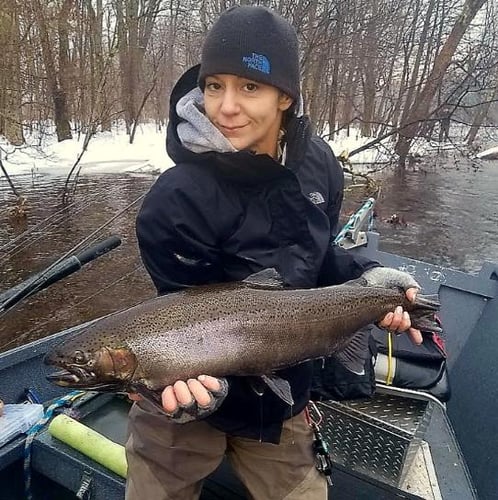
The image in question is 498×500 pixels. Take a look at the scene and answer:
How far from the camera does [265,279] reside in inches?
79.4

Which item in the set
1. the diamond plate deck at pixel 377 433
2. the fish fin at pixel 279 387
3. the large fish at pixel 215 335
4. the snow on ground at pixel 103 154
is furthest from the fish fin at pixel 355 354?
the snow on ground at pixel 103 154

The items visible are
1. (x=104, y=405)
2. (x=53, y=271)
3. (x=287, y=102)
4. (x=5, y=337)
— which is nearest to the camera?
(x=287, y=102)

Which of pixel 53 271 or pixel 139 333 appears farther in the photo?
pixel 53 271

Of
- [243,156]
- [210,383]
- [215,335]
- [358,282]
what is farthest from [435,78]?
[210,383]

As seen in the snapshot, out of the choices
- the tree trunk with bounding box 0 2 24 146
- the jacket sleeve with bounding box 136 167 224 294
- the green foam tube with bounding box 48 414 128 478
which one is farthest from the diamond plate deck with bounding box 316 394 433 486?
the tree trunk with bounding box 0 2 24 146

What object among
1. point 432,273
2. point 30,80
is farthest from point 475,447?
point 30,80

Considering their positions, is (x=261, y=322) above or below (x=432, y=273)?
above

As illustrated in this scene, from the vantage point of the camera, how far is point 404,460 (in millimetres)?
2709

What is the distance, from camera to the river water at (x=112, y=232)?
696cm

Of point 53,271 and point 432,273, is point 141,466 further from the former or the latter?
point 432,273

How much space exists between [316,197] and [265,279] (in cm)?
45

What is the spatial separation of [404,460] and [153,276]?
1.57m

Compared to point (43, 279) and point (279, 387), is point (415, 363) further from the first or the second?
point (43, 279)

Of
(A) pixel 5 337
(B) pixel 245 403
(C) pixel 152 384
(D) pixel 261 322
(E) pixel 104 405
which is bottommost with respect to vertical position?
(A) pixel 5 337
